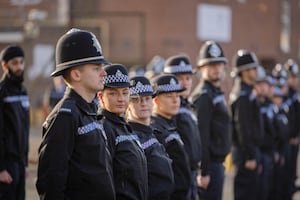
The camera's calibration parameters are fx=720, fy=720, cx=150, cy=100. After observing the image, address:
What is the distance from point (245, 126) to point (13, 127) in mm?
3619

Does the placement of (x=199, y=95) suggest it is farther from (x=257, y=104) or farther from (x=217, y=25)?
(x=217, y=25)

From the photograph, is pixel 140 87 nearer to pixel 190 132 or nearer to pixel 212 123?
pixel 190 132

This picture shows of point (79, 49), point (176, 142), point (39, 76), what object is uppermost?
point (79, 49)

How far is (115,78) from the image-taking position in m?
5.75

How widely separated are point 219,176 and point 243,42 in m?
21.6

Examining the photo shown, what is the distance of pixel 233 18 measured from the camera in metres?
29.6

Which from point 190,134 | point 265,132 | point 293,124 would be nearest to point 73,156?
point 190,134

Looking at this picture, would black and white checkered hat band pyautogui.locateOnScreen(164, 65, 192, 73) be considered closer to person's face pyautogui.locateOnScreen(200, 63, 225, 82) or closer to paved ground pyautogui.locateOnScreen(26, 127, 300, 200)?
person's face pyautogui.locateOnScreen(200, 63, 225, 82)

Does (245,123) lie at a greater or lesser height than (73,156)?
lesser

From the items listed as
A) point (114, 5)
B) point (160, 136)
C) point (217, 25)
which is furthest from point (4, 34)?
point (160, 136)

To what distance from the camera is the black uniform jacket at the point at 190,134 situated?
25.6 feet

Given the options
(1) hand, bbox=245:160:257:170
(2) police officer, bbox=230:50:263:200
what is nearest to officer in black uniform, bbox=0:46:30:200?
(2) police officer, bbox=230:50:263:200

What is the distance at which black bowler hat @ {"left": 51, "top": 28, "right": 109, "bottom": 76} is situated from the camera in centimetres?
484

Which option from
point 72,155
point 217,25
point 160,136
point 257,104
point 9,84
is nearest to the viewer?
point 72,155
